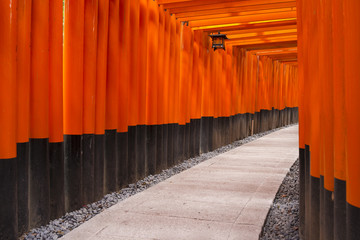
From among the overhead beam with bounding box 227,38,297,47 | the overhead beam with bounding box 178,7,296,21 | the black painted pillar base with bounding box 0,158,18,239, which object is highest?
the overhead beam with bounding box 227,38,297,47

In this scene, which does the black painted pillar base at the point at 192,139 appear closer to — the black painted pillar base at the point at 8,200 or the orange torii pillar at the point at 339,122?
the black painted pillar base at the point at 8,200

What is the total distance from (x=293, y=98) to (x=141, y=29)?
17.5 m

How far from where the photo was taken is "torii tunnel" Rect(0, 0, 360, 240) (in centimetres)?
190

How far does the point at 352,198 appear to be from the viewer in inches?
63.2

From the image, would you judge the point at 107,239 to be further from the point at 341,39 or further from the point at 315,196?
the point at 341,39

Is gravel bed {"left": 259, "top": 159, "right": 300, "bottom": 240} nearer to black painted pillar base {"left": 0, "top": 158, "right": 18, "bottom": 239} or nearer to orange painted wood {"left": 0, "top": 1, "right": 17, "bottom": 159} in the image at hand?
black painted pillar base {"left": 0, "top": 158, "right": 18, "bottom": 239}

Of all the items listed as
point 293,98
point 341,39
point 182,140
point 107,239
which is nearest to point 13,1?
point 107,239

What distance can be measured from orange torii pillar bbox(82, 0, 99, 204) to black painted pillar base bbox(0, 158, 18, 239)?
140 centimetres

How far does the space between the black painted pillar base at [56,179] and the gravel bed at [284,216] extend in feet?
7.66

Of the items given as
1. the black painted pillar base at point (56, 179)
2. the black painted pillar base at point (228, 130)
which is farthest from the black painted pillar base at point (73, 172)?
the black painted pillar base at point (228, 130)

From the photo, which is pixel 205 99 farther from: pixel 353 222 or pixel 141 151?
pixel 353 222

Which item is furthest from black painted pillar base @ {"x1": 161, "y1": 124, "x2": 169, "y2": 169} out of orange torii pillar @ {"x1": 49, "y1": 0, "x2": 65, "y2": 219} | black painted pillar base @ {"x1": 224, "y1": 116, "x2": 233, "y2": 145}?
black painted pillar base @ {"x1": 224, "y1": 116, "x2": 233, "y2": 145}

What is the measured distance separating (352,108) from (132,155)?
479 cm

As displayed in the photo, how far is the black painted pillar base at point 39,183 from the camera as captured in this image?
3820 mm
